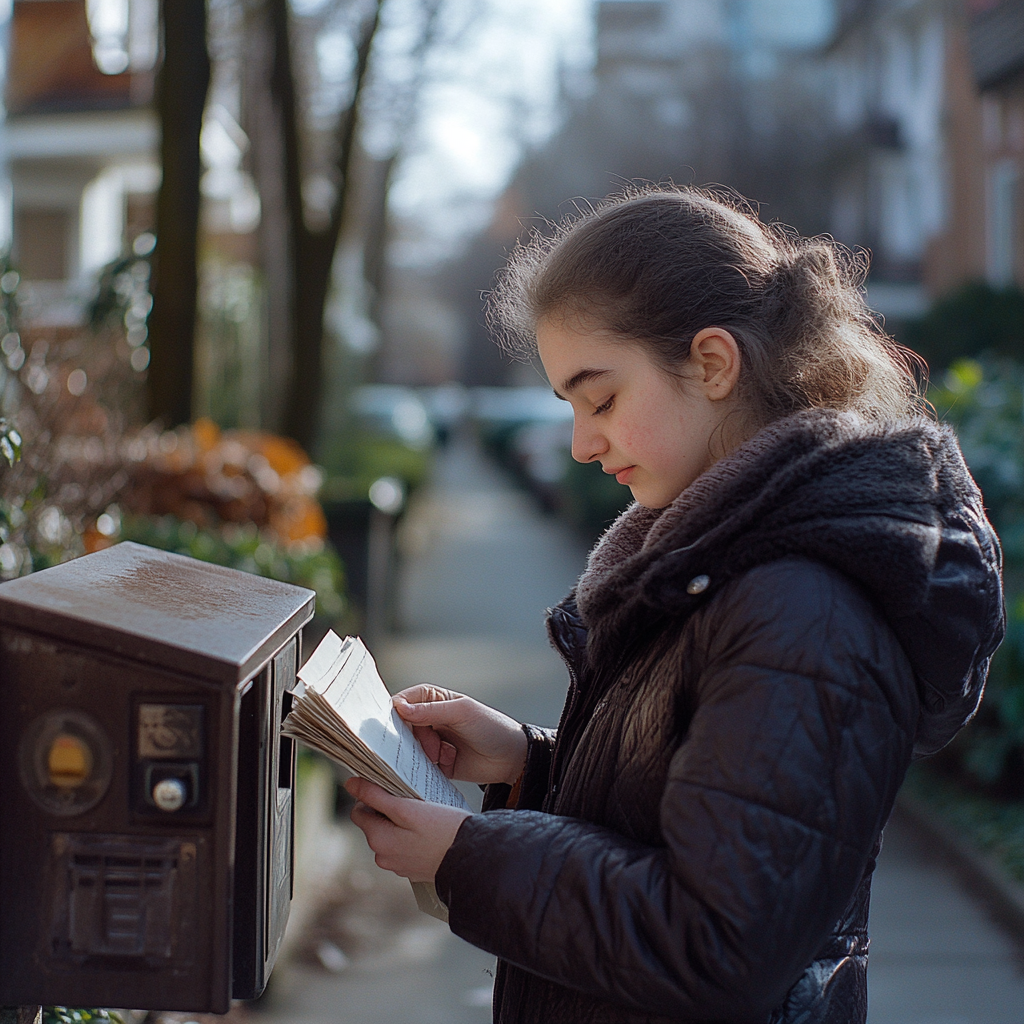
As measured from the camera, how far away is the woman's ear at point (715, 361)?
60.6 inches

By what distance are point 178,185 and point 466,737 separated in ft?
14.7

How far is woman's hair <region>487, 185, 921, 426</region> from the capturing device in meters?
1.56

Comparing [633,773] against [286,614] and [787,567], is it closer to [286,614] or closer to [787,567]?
[787,567]

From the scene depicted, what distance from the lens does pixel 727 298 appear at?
1.57 metres

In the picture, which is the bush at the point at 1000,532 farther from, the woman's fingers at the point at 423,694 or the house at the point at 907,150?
the house at the point at 907,150

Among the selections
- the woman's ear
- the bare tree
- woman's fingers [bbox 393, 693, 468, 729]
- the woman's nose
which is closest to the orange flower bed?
the bare tree

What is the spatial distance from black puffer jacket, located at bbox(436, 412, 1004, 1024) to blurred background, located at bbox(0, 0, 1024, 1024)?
658 mm

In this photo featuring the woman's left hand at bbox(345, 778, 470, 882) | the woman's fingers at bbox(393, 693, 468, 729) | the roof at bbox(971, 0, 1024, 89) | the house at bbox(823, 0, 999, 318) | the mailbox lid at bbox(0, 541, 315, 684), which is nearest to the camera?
the mailbox lid at bbox(0, 541, 315, 684)

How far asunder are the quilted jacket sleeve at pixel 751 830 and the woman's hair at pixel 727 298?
1.15 feet

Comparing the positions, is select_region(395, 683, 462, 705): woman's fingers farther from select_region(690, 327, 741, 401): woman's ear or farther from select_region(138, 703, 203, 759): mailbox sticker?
select_region(690, 327, 741, 401): woman's ear

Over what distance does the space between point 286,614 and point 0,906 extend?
0.51 m

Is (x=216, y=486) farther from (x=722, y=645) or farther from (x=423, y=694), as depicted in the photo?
(x=722, y=645)

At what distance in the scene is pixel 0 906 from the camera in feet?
4.60

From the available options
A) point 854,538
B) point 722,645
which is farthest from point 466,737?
point 854,538
